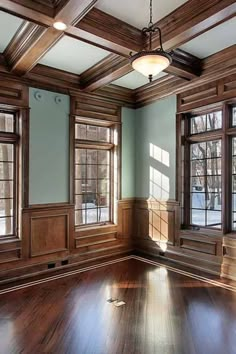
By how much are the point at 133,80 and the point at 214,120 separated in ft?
5.41

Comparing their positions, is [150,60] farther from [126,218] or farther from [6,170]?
[126,218]

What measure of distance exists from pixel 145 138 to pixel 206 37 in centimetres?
241

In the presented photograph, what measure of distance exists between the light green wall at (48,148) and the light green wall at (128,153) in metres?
1.33

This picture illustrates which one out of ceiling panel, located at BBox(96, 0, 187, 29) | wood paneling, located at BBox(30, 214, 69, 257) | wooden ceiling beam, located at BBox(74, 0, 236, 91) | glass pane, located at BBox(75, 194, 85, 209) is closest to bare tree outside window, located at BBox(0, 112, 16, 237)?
wood paneling, located at BBox(30, 214, 69, 257)

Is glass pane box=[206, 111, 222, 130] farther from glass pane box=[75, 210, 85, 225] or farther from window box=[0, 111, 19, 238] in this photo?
window box=[0, 111, 19, 238]

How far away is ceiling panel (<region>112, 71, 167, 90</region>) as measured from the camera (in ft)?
15.9

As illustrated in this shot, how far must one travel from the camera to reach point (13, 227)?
4.39 meters

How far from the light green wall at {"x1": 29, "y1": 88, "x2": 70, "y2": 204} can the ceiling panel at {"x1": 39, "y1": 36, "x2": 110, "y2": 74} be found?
0.53 meters

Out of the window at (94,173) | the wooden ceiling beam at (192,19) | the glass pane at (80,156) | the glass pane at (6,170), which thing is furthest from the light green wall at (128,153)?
the wooden ceiling beam at (192,19)

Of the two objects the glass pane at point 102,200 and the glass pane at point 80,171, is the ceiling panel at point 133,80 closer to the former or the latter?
the glass pane at point 80,171

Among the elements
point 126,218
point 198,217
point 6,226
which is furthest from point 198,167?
point 6,226

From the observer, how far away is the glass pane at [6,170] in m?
4.32

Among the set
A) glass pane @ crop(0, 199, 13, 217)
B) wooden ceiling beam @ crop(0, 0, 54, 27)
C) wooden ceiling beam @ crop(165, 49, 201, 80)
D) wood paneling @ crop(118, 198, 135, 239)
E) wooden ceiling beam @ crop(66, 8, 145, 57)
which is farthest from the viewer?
wood paneling @ crop(118, 198, 135, 239)

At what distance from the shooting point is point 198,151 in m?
4.91
